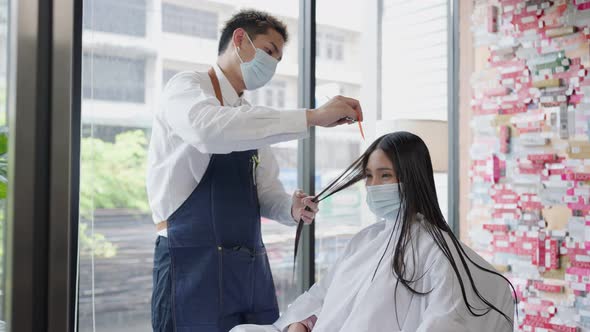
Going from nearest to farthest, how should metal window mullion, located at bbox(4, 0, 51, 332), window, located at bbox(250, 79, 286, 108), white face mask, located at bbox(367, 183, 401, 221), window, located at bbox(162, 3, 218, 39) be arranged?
metal window mullion, located at bbox(4, 0, 51, 332), white face mask, located at bbox(367, 183, 401, 221), window, located at bbox(162, 3, 218, 39), window, located at bbox(250, 79, 286, 108)

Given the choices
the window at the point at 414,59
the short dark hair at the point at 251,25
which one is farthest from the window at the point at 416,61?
the short dark hair at the point at 251,25

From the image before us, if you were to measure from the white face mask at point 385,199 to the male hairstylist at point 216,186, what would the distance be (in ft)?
0.90

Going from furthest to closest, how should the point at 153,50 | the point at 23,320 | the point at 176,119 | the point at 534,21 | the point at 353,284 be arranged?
the point at 534,21 → the point at 153,50 → the point at 353,284 → the point at 176,119 → the point at 23,320

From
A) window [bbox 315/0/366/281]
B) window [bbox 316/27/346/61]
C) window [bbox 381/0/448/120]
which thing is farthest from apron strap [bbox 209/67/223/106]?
window [bbox 381/0/448/120]

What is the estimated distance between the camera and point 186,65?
247cm

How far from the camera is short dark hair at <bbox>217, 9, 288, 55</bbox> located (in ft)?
6.50

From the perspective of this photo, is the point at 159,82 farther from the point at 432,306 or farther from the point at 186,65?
the point at 432,306

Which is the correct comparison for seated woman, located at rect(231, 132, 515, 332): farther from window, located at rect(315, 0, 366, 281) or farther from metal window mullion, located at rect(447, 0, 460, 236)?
metal window mullion, located at rect(447, 0, 460, 236)

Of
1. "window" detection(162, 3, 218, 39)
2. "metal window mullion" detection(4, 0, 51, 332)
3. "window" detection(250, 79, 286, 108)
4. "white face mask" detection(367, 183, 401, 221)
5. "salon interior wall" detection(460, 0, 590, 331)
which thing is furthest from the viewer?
"salon interior wall" detection(460, 0, 590, 331)

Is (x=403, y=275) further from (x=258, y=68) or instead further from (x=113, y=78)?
(x=113, y=78)

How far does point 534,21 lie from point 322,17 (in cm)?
121

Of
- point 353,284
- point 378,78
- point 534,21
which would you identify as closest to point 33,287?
point 353,284

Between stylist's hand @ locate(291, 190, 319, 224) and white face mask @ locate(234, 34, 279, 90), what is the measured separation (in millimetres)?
441

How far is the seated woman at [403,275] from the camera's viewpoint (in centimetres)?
164
